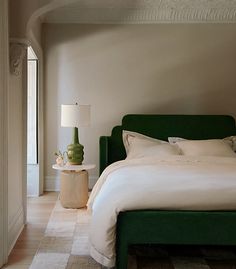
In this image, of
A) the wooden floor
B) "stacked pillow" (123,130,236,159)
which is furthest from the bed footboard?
"stacked pillow" (123,130,236,159)

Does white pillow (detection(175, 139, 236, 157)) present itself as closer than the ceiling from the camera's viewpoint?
Yes

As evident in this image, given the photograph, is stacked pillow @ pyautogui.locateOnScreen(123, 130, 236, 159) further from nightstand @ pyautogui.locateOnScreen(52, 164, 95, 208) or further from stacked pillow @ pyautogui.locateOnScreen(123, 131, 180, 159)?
nightstand @ pyautogui.locateOnScreen(52, 164, 95, 208)

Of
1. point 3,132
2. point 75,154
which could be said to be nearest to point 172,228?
point 3,132

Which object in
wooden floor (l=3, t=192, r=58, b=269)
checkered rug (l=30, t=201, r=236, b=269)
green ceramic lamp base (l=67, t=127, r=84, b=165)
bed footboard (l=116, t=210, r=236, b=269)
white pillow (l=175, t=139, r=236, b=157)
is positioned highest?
white pillow (l=175, t=139, r=236, b=157)

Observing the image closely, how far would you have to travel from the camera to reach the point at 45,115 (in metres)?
5.39

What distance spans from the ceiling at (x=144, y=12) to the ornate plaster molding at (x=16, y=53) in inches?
72.0

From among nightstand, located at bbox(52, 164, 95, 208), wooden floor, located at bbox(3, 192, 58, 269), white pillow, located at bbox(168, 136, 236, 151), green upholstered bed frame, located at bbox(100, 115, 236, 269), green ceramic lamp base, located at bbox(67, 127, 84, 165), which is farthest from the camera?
white pillow, located at bbox(168, 136, 236, 151)

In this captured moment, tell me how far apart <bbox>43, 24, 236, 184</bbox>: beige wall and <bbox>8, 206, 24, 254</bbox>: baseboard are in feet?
5.91

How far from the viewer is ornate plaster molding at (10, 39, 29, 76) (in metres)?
3.30

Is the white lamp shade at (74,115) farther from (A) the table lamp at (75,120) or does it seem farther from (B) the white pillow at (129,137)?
(B) the white pillow at (129,137)

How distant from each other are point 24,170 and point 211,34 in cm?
321

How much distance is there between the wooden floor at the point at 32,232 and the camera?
300cm

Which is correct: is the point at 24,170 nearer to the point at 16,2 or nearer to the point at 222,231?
the point at 16,2

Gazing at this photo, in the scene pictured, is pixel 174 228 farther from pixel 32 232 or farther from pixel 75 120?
pixel 75 120
